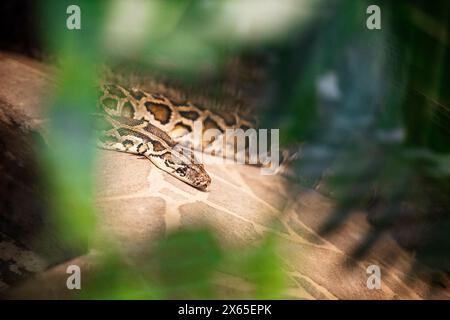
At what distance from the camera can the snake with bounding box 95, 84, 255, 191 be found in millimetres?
1876

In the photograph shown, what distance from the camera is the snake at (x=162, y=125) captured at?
188 centimetres

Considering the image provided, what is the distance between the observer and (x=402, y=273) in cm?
136

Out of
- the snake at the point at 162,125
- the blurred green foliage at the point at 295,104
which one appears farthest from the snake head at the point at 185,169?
the blurred green foliage at the point at 295,104

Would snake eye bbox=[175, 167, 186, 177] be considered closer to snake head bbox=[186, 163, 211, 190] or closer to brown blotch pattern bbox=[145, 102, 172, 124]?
snake head bbox=[186, 163, 211, 190]

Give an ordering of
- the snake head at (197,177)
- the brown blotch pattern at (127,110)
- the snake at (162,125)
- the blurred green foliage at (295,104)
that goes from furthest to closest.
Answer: the brown blotch pattern at (127,110) < the snake at (162,125) < the snake head at (197,177) < the blurred green foliage at (295,104)

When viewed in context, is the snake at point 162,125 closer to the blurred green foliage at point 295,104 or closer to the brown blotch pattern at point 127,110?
the brown blotch pattern at point 127,110

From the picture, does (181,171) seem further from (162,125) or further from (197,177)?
(162,125)

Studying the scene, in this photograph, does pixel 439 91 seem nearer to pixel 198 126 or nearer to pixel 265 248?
pixel 265 248

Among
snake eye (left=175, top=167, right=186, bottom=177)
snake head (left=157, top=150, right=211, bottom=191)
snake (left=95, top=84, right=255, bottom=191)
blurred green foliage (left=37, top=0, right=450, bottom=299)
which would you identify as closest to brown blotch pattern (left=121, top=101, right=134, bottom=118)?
snake (left=95, top=84, right=255, bottom=191)

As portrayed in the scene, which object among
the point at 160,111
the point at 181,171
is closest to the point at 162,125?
the point at 160,111

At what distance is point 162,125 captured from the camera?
255 cm

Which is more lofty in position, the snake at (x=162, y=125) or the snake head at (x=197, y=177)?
the snake at (x=162, y=125)

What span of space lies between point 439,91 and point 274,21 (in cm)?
48

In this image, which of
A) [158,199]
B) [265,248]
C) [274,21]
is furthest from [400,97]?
[158,199]
